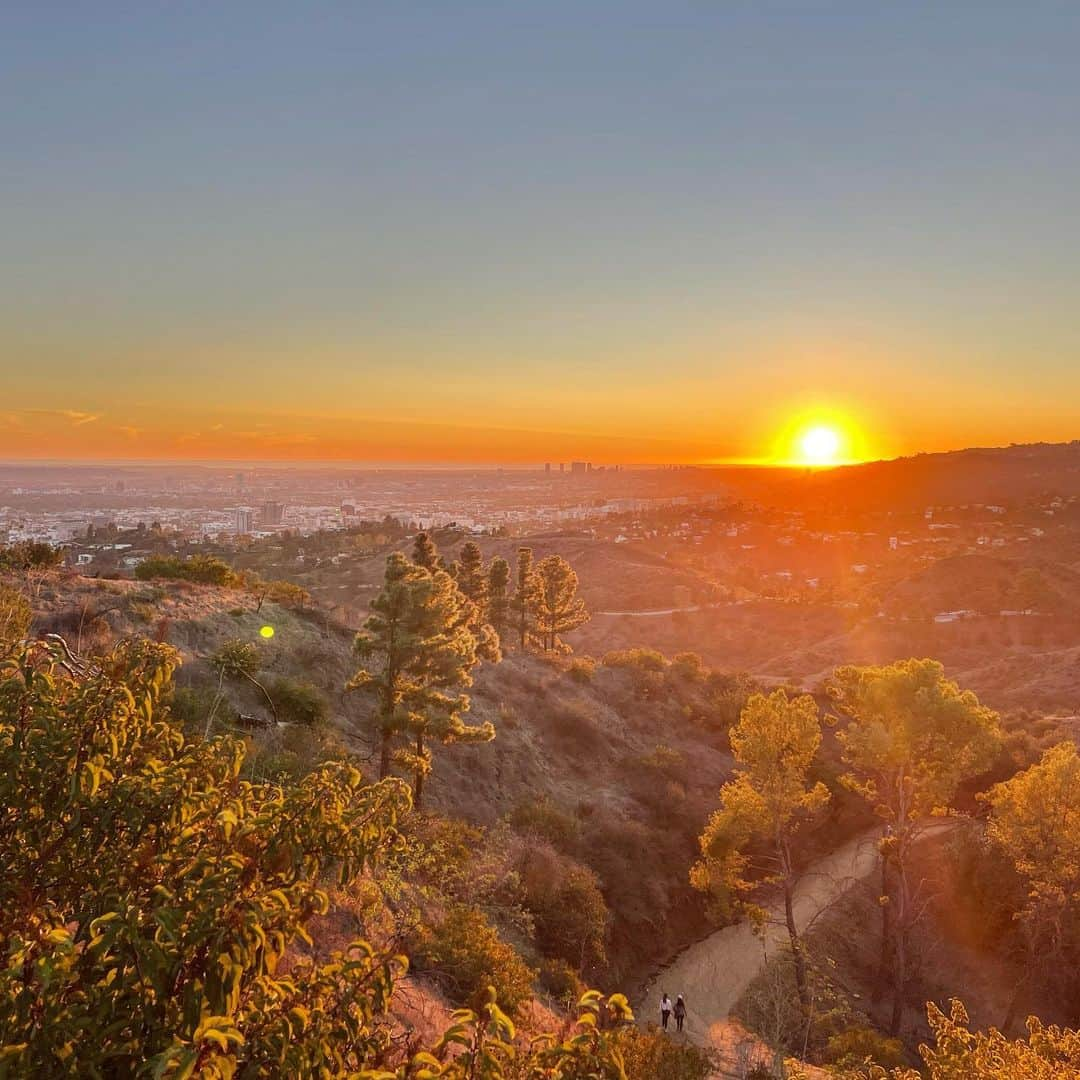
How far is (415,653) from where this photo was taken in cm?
1850

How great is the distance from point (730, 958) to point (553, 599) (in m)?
30.2

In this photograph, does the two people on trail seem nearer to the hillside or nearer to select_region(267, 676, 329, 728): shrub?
the hillside

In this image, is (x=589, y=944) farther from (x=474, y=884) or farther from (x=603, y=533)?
(x=603, y=533)

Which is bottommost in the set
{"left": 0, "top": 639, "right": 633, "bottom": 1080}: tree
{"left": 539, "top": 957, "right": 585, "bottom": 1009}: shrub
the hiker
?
the hiker

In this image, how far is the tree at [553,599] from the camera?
50.7 m

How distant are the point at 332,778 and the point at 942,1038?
982cm

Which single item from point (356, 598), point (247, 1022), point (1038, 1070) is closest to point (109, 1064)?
point (247, 1022)

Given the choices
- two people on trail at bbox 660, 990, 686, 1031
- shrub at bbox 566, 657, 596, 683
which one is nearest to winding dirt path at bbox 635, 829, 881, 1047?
two people on trail at bbox 660, 990, 686, 1031

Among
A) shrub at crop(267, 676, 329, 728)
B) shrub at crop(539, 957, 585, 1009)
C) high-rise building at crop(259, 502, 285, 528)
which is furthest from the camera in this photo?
high-rise building at crop(259, 502, 285, 528)

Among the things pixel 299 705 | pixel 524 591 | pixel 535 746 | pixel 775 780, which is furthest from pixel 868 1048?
pixel 524 591

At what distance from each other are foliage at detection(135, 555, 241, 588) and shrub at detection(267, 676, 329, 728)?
1232cm

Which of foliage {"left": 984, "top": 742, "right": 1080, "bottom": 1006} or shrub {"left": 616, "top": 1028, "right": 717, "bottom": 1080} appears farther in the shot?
foliage {"left": 984, "top": 742, "right": 1080, "bottom": 1006}

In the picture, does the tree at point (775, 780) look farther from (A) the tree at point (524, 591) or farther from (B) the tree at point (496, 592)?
(A) the tree at point (524, 591)

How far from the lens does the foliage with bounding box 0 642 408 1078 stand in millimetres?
2969
